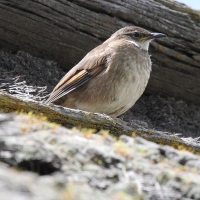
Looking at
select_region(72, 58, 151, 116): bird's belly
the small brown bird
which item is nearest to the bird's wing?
the small brown bird

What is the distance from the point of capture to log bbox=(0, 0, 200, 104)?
219 inches

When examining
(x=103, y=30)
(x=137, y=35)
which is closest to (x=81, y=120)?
(x=103, y=30)

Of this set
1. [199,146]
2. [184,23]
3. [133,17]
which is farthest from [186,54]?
[199,146]

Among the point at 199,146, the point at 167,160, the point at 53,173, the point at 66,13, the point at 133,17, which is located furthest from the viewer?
the point at 133,17

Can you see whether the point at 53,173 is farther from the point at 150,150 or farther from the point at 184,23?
the point at 184,23

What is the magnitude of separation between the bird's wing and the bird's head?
37 cm

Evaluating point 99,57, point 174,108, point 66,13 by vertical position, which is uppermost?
point 66,13

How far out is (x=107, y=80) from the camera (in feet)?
18.9

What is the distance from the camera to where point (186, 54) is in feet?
20.1

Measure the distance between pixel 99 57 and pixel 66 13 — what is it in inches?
23.8

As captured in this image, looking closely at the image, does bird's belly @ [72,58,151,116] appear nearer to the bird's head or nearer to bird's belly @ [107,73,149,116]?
bird's belly @ [107,73,149,116]

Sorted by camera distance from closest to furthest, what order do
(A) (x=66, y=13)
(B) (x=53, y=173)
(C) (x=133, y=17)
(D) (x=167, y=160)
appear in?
(B) (x=53, y=173) → (D) (x=167, y=160) → (A) (x=66, y=13) → (C) (x=133, y=17)

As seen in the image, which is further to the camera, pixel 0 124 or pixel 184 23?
pixel 184 23

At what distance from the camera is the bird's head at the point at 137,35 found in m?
6.12
